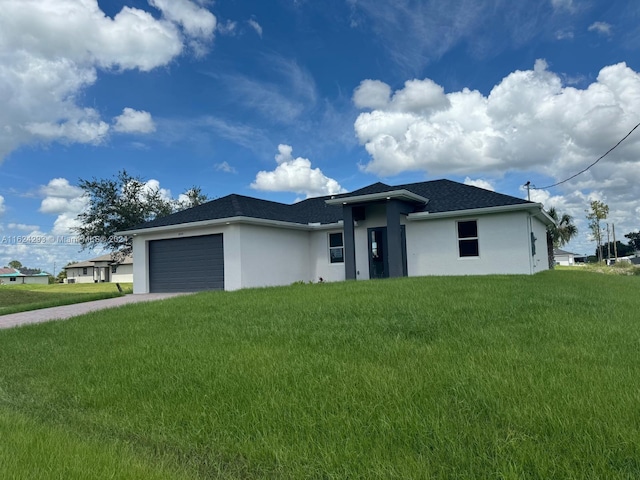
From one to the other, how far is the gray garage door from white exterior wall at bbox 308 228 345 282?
13.7 ft

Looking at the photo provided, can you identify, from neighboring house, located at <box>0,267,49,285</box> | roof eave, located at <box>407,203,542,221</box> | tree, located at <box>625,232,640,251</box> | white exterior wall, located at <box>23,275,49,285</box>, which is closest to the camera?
roof eave, located at <box>407,203,542,221</box>

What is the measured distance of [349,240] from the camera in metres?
16.3

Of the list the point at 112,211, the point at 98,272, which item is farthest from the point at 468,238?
the point at 98,272

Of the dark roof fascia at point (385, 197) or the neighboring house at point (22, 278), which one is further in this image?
the neighboring house at point (22, 278)

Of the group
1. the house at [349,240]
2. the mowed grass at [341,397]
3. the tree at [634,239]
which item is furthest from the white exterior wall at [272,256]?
the tree at [634,239]

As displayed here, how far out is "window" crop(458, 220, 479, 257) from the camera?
1547cm

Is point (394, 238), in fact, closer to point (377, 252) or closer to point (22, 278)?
point (377, 252)

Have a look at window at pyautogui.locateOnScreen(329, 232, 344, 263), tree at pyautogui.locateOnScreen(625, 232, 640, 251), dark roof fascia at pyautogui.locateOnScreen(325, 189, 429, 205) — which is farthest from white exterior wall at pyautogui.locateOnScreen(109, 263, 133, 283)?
tree at pyautogui.locateOnScreen(625, 232, 640, 251)

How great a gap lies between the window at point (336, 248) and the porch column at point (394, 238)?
290cm

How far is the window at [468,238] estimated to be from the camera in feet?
50.8

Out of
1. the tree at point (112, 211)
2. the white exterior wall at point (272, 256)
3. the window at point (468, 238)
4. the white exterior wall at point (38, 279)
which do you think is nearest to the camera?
the window at point (468, 238)

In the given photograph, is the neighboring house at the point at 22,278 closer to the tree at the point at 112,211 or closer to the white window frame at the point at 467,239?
the tree at the point at 112,211

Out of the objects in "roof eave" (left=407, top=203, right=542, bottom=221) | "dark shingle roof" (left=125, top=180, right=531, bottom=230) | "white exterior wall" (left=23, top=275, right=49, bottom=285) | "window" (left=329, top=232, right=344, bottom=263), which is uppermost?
"dark shingle roof" (left=125, top=180, right=531, bottom=230)

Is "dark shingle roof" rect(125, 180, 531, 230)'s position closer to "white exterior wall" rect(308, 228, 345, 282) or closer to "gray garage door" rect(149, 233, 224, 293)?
"white exterior wall" rect(308, 228, 345, 282)
